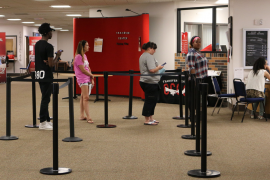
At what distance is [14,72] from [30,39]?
294 cm

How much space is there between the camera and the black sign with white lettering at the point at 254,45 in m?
7.94

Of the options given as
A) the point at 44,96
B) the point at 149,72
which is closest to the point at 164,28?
the point at 149,72

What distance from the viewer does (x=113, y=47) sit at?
11133 mm

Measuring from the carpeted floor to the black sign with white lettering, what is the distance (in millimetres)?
1685

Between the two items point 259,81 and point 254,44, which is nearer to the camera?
point 259,81

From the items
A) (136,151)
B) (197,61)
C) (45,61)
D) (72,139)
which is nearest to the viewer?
(136,151)

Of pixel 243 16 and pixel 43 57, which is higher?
pixel 243 16

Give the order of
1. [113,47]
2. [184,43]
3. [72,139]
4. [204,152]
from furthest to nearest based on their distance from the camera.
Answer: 1. [113,47]
2. [184,43]
3. [72,139]
4. [204,152]

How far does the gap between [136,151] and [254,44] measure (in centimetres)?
477

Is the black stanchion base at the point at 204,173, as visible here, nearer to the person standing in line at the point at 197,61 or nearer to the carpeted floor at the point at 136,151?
the carpeted floor at the point at 136,151

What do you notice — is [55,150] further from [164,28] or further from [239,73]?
[164,28]

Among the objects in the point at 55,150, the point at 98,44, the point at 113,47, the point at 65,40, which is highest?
the point at 65,40

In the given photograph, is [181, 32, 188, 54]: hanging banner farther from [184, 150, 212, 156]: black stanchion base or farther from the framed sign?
[184, 150, 212, 156]: black stanchion base

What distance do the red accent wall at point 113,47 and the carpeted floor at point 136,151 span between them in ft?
13.6
